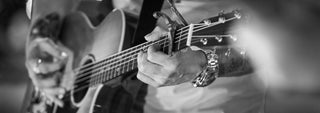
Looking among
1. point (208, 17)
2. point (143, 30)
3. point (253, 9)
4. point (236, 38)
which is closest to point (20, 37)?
point (143, 30)

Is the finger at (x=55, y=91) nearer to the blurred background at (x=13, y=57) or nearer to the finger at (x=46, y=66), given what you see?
the finger at (x=46, y=66)

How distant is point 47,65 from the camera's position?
44.2 inches

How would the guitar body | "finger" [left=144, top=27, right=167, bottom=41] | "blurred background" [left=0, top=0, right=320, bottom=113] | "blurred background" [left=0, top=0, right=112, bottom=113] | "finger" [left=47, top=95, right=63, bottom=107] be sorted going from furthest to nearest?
"blurred background" [left=0, top=0, right=112, bottom=113] < "finger" [left=47, top=95, right=63, bottom=107] < the guitar body < "finger" [left=144, top=27, right=167, bottom=41] < "blurred background" [left=0, top=0, right=320, bottom=113]

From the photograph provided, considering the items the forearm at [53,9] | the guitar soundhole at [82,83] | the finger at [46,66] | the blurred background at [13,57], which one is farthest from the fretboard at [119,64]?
the blurred background at [13,57]

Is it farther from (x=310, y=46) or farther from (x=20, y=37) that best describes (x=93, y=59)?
(x=20, y=37)

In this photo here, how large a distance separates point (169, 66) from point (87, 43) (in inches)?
16.6

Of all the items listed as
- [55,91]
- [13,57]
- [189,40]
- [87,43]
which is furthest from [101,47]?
[13,57]

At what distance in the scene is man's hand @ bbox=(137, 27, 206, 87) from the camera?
Result: 0.65 metres

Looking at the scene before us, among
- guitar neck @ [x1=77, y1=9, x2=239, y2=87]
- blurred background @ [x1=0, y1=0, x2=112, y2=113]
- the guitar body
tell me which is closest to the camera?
guitar neck @ [x1=77, y1=9, x2=239, y2=87]

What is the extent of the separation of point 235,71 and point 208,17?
0.35ft

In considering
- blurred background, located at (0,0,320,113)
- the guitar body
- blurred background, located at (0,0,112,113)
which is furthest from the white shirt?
blurred background, located at (0,0,112,113)

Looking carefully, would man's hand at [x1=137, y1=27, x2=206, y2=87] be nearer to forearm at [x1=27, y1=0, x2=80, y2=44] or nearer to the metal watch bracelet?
the metal watch bracelet

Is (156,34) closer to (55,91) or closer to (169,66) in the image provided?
(169,66)

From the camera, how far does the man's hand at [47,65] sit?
1106mm
